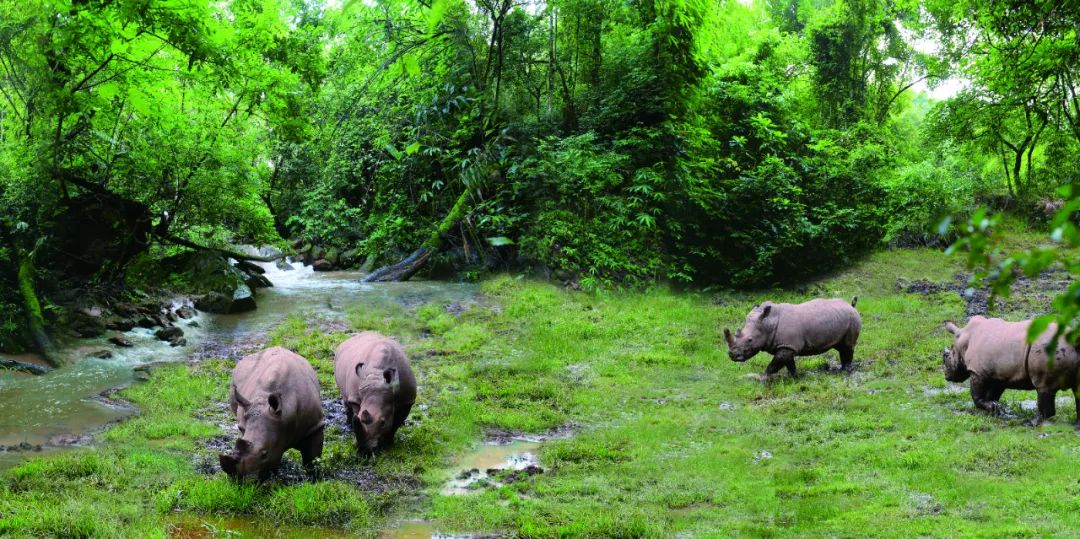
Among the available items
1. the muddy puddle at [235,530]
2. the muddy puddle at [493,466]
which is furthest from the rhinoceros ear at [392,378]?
the muddy puddle at [235,530]

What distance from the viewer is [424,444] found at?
9227 mm

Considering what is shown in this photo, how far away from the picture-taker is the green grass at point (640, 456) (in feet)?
21.5

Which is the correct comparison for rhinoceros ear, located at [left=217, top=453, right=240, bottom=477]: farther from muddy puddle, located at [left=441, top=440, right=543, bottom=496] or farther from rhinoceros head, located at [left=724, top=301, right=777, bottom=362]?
rhinoceros head, located at [left=724, top=301, right=777, bottom=362]

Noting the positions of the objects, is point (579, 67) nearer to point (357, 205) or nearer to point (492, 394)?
point (357, 205)

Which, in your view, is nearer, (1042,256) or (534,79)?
(1042,256)

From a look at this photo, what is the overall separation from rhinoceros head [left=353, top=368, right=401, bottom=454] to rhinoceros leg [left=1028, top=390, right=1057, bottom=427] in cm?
739

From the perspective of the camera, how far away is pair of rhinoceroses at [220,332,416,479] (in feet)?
24.3

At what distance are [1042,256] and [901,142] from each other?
97.7 feet

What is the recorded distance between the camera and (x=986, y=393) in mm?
9297

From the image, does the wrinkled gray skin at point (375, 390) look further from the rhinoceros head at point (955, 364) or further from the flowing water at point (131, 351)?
the rhinoceros head at point (955, 364)

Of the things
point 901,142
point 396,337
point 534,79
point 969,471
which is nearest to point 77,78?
point 396,337

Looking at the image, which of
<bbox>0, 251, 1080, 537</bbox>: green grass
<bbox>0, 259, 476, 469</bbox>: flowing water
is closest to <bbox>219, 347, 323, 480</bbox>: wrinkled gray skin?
<bbox>0, 251, 1080, 537</bbox>: green grass

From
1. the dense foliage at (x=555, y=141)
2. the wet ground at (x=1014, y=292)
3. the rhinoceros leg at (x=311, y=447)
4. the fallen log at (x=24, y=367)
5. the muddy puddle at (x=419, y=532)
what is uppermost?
the dense foliage at (x=555, y=141)

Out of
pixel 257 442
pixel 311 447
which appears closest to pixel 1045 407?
pixel 311 447
